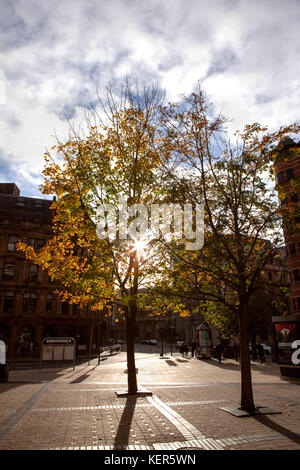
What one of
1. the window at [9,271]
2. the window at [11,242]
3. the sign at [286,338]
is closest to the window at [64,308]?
the window at [9,271]

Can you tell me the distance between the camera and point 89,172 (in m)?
12.3

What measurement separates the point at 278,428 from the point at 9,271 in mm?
37756

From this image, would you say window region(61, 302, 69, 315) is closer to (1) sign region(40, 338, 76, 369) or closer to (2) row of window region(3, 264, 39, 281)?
(2) row of window region(3, 264, 39, 281)

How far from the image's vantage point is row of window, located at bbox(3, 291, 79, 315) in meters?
38.2

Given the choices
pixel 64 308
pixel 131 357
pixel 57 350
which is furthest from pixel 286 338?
pixel 64 308

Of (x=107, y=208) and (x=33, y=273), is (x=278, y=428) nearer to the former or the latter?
(x=107, y=208)

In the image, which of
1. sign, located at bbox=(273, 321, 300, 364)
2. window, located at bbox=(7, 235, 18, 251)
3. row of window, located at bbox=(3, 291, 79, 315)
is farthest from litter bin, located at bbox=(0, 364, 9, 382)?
window, located at bbox=(7, 235, 18, 251)

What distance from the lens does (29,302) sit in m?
39.4

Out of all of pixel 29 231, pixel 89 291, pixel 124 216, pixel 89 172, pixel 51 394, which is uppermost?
pixel 29 231

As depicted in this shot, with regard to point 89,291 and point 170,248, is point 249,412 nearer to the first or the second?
point 170,248

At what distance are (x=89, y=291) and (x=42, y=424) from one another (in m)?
4.95

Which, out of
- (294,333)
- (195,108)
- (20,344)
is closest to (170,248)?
(195,108)

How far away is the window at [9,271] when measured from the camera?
38.8m
